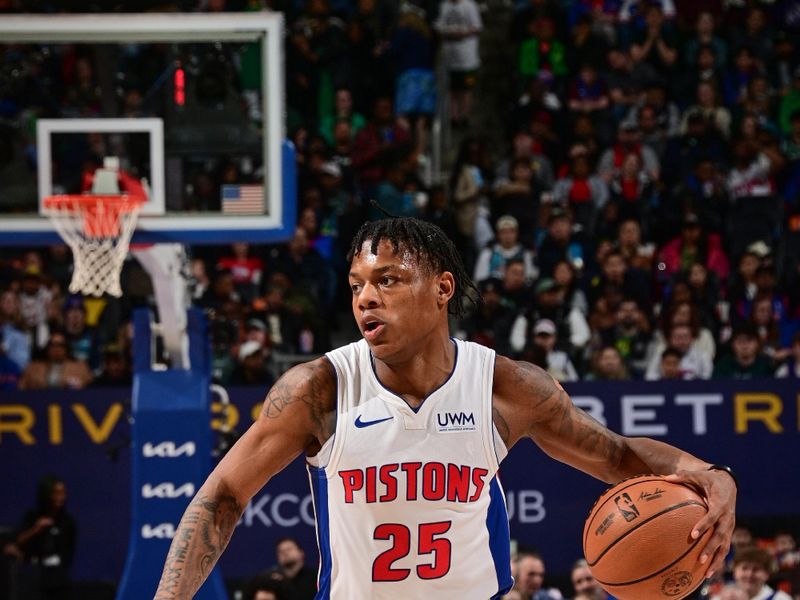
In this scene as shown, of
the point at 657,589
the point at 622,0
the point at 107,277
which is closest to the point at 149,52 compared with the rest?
the point at 107,277

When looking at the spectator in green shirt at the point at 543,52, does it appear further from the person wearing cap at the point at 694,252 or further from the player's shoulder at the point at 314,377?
the player's shoulder at the point at 314,377

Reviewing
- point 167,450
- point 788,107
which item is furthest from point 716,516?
point 788,107

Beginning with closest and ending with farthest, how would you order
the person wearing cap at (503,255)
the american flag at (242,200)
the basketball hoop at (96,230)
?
the basketball hoop at (96,230) → the american flag at (242,200) → the person wearing cap at (503,255)

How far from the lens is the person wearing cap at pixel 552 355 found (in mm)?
10953

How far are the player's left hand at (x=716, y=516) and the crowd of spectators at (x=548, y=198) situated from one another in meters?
5.08

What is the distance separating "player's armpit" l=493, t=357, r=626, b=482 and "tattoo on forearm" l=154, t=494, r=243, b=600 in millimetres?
876

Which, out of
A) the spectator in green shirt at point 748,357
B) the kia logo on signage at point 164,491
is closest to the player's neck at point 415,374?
the kia logo on signage at point 164,491

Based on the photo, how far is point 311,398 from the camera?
4.20 meters

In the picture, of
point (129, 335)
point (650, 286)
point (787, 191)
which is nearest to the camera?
point (129, 335)

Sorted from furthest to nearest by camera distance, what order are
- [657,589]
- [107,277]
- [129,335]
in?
1. [129,335]
2. [107,277]
3. [657,589]

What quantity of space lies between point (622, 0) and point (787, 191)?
122 inches

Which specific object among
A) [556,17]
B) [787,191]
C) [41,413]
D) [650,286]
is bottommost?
[41,413]

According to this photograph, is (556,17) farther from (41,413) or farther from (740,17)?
(41,413)

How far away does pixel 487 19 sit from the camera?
612 inches
